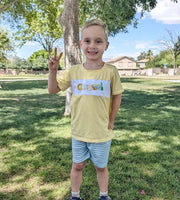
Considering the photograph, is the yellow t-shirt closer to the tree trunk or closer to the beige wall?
the tree trunk

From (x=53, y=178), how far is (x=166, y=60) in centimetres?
6510

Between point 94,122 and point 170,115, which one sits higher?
point 94,122

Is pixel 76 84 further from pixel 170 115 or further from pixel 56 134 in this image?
pixel 170 115

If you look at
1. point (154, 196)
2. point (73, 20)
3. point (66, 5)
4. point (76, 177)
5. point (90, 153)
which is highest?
point (66, 5)

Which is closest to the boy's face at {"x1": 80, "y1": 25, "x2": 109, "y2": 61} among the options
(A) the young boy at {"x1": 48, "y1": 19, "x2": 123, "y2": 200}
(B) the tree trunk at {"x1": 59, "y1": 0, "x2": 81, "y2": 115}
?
(A) the young boy at {"x1": 48, "y1": 19, "x2": 123, "y2": 200}

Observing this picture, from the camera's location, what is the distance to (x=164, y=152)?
394 cm

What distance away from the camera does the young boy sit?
7.02 ft

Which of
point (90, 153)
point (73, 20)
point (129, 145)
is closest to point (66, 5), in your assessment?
point (73, 20)

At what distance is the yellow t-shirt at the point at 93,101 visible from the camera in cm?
214

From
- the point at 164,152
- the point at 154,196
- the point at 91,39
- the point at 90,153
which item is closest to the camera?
the point at 91,39

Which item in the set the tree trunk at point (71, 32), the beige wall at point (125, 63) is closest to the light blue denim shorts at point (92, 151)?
the tree trunk at point (71, 32)

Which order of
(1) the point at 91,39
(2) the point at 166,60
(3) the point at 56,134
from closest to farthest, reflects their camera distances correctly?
1. (1) the point at 91,39
2. (3) the point at 56,134
3. (2) the point at 166,60

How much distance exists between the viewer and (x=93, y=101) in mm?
2141

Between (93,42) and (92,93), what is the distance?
50 cm
